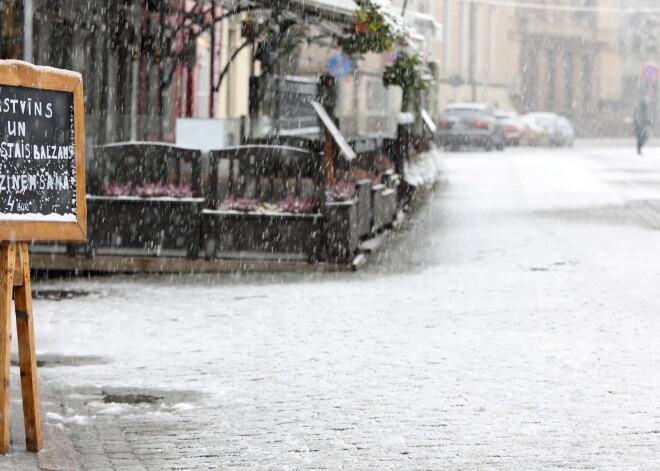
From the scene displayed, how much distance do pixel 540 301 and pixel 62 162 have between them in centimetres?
515

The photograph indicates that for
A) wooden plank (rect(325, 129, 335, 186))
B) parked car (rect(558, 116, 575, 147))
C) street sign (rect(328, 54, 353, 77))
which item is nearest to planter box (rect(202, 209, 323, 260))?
wooden plank (rect(325, 129, 335, 186))

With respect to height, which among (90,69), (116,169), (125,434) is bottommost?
(125,434)

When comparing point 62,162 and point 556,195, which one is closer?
point 62,162

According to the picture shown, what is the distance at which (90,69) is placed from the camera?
18359 mm

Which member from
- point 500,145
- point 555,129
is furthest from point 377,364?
point 555,129

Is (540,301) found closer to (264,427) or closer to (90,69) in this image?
A: (264,427)

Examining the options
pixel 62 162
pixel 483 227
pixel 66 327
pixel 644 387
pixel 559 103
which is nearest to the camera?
pixel 62 162

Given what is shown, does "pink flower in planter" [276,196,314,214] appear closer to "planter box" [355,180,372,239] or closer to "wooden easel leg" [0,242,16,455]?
"planter box" [355,180,372,239]

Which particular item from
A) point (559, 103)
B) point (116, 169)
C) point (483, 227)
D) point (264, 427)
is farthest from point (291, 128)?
point (559, 103)

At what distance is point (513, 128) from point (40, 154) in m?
39.1

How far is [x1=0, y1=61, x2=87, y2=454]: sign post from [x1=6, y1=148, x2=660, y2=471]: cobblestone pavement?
42 centimetres

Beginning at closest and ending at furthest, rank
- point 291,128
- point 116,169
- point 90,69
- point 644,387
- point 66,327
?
point 644,387 → point 66,327 → point 116,169 → point 90,69 → point 291,128

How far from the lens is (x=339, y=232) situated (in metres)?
12.1

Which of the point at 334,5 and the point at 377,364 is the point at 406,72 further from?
the point at 377,364
